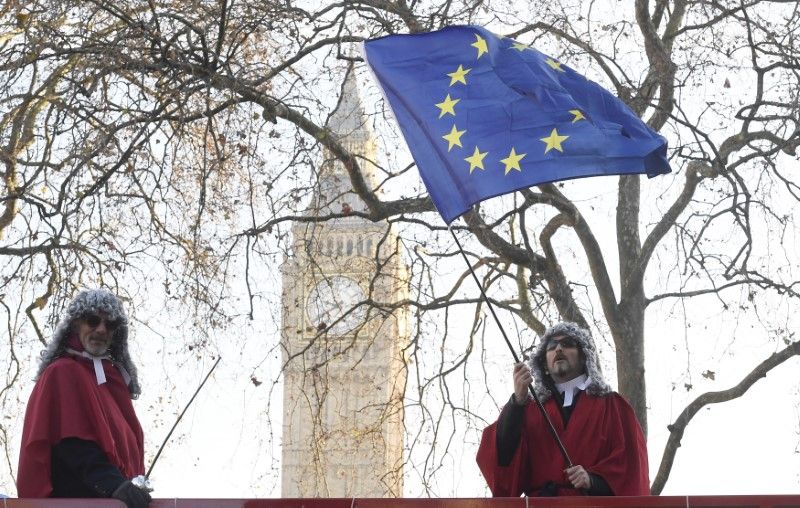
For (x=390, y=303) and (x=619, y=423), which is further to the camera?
(x=390, y=303)

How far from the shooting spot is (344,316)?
1335 centimetres

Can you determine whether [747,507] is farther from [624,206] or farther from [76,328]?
[624,206]

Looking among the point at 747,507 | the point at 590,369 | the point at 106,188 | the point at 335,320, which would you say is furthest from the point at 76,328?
the point at 335,320

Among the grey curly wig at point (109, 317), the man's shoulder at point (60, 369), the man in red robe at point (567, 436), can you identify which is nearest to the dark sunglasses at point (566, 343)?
the man in red robe at point (567, 436)

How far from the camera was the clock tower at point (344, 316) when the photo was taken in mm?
12594

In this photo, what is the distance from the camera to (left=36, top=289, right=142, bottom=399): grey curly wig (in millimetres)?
6469

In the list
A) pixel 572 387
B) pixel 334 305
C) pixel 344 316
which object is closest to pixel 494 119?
pixel 572 387

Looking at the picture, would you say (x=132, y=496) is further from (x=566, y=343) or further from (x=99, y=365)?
(x=566, y=343)

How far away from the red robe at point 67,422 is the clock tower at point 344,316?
580cm

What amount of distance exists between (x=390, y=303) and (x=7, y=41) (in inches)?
157

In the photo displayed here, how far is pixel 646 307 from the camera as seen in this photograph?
1274 centimetres

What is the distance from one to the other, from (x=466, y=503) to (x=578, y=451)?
4.49ft

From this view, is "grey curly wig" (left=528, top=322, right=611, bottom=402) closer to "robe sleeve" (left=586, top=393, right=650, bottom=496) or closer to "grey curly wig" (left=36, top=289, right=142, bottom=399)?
"robe sleeve" (left=586, top=393, right=650, bottom=496)

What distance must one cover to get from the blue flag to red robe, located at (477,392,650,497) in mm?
1054
